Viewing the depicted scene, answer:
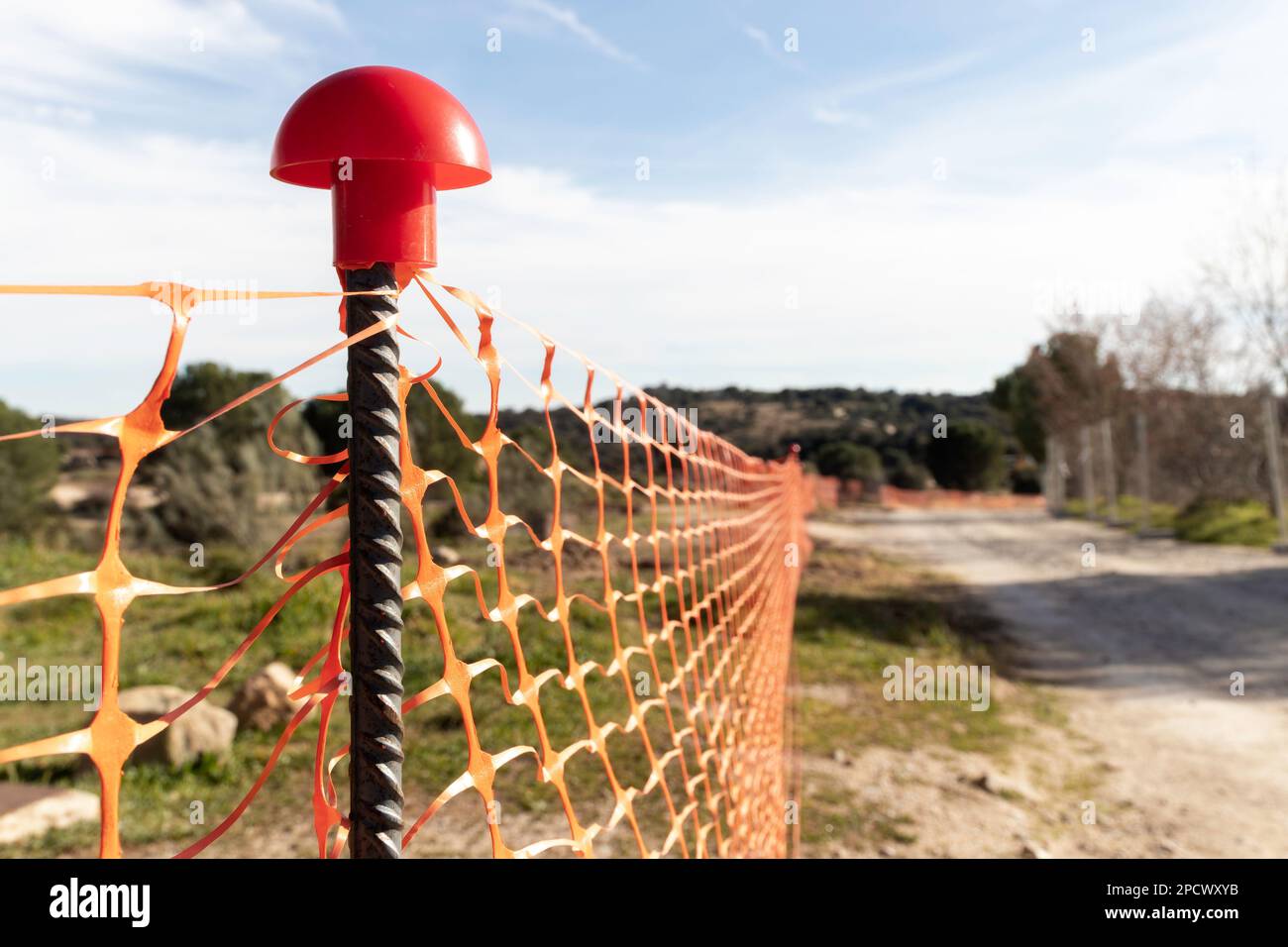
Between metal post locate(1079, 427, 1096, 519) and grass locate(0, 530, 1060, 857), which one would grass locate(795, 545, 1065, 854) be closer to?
grass locate(0, 530, 1060, 857)

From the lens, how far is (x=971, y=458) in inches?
1592

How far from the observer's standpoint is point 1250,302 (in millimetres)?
18906

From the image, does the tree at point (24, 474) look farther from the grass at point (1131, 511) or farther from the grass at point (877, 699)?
the grass at point (1131, 511)

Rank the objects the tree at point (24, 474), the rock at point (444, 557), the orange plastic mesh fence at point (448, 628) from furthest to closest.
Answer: the tree at point (24, 474) < the rock at point (444, 557) < the orange plastic mesh fence at point (448, 628)

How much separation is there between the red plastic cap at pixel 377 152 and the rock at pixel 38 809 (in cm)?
487

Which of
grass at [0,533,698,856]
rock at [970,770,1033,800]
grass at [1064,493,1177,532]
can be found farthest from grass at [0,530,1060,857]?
grass at [1064,493,1177,532]

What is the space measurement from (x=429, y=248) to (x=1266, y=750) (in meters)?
7.43

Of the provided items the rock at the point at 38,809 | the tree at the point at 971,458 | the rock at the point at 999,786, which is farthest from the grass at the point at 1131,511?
the rock at the point at 38,809

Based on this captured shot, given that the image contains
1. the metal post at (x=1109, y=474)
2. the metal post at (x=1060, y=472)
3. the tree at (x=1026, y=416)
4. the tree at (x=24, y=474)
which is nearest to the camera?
the tree at (x=24, y=474)

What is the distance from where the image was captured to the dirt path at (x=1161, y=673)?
589cm

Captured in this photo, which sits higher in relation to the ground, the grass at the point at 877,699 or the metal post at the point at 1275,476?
the metal post at the point at 1275,476
